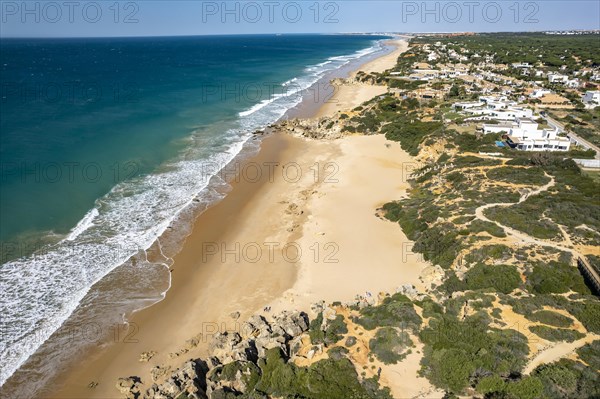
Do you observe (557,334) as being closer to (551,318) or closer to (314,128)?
(551,318)

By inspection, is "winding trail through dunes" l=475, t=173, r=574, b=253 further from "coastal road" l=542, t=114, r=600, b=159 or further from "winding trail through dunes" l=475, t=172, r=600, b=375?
"coastal road" l=542, t=114, r=600, b=159

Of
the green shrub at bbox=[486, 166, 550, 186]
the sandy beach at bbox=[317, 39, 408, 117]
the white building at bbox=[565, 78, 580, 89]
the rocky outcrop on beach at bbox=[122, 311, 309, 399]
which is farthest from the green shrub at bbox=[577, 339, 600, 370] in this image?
the white building at bbox=[565, 78, 580, 89]

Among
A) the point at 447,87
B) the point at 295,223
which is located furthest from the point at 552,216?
the point at 447,87

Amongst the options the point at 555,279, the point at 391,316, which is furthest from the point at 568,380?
the point at 555,279

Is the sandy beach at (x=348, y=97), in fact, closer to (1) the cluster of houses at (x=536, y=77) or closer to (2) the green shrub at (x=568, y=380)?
(1) the cluster of houses at (x=536, y=77)

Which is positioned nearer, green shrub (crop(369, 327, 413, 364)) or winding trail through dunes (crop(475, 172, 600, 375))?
winding trail through dunes (crop(475, 172, 600, 375))

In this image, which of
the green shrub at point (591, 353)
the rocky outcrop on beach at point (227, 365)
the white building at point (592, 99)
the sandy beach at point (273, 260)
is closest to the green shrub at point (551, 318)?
the green shrub at point (591, 353)
